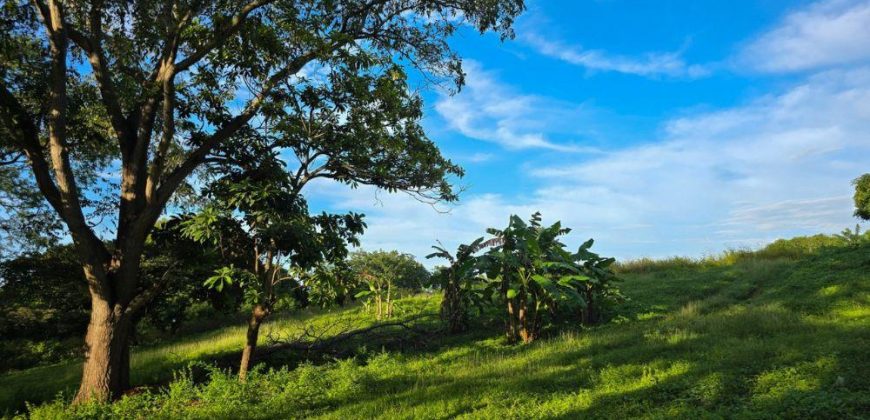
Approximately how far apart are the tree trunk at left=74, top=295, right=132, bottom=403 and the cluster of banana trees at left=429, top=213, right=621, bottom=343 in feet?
23.7

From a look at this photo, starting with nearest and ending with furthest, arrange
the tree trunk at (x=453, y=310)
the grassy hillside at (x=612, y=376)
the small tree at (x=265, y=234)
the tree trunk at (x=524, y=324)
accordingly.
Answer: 1. the grassy hillside at (x=612, y=376)
2. the small tree at (x=265, y=234)
3. the tree trunk at (x=524, y=324)
4. the tree trunk at (x=453, y=310)

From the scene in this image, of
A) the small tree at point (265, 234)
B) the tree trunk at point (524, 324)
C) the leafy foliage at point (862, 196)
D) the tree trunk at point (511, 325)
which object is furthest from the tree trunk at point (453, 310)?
the leafy foliage at point (862, 196)

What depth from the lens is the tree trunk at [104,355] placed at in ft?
31.6

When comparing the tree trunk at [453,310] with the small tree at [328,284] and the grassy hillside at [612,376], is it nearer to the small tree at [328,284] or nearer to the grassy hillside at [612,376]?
the grassy hillside at [612,376]

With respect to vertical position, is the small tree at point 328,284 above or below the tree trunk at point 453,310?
above

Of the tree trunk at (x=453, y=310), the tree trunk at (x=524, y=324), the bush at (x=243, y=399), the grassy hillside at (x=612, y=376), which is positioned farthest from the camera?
the tree trunk at (x=453, y=310)

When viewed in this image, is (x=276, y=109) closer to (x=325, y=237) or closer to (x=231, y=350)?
(x=325, y=237)

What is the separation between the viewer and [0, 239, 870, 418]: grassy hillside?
6.24 m

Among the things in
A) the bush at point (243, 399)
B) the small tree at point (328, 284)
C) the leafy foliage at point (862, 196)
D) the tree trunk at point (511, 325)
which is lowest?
the bush at point (243, 399)

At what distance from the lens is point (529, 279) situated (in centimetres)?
1195

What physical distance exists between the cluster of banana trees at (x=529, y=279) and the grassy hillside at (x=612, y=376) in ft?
2.48

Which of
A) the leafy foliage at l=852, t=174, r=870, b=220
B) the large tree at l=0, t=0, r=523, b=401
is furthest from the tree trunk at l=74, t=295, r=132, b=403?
the leafy foliage at l=852, t=174, r=870, b=220

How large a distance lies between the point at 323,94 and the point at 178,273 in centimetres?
498

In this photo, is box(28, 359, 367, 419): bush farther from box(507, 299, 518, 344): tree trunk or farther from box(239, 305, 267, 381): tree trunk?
box(507, 299, 518, 344): tree trunk
